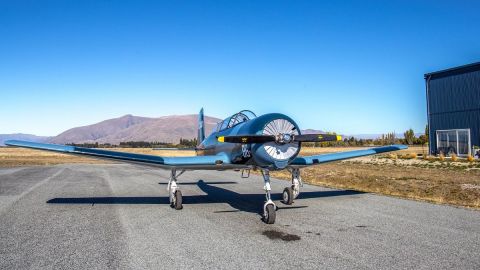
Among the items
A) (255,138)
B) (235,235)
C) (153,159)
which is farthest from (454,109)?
(235,235)

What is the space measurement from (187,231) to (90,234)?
2154 millimetres

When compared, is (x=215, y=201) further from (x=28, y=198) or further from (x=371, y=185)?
(x=371, y=185)

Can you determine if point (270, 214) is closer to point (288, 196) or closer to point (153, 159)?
point (288, 196)

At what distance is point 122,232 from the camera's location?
8352mm

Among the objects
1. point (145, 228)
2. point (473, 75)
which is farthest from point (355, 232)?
point (473, 75)

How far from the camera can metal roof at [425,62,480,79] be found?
3821 cm

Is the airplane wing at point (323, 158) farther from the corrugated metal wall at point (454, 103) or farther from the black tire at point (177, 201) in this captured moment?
the corrugated metal wall at point (454, 103)

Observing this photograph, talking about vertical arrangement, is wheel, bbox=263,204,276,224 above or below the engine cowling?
below

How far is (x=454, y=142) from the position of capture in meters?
40.5

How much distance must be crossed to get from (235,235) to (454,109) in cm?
4088

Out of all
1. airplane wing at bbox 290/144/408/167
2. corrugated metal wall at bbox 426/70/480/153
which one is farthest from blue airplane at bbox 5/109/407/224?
corrugated metal wall at bbox 426/70/480/153

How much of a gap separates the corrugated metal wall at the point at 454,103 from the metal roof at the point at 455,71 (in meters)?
0.18

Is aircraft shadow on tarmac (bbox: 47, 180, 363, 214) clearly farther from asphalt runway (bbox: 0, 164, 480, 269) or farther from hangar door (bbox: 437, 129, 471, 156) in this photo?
hangar door (bbox: 437, 129, 471, 156)

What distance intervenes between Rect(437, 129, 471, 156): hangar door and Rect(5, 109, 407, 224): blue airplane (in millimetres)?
29676
